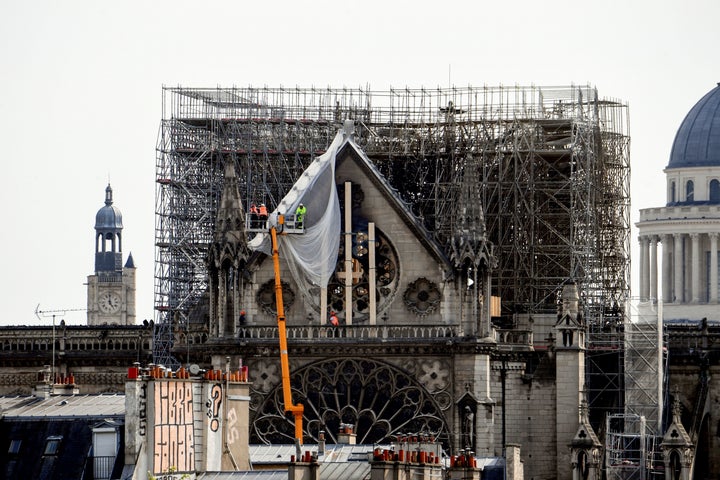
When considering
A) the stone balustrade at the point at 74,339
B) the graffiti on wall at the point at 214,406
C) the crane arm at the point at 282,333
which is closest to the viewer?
the graffiti on wall at the point at 214,406

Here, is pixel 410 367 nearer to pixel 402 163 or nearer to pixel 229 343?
pixel 229 343

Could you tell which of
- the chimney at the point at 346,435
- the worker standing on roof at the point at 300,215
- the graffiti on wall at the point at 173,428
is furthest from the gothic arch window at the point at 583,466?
the graffiti on wall at the point at 173,428

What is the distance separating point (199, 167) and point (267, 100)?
249 inches

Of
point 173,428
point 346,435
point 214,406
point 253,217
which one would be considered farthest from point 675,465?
point 173,428

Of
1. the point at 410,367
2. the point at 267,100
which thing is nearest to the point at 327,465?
the point at 410,367

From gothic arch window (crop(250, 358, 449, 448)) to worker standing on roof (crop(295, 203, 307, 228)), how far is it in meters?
5.45

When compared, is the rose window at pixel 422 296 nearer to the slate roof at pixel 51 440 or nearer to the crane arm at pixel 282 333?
the crane arm at pixel 282 333

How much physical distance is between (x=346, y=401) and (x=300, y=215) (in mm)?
7459

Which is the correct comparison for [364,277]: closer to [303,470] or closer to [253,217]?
[253,217]

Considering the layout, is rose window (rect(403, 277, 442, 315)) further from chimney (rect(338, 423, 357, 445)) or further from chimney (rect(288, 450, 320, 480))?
chimney (rect(288, 450, 320, 480))

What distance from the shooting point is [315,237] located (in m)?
118

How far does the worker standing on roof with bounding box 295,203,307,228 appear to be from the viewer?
118 m

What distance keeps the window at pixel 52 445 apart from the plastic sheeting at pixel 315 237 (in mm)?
25137

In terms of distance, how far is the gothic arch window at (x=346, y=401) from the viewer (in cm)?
11681
